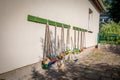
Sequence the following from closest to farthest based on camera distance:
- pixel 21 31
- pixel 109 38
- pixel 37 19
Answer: pixel 21 31 < pixel 37 19 < pixel 109 38

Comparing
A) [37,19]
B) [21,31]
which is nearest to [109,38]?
[37,19]

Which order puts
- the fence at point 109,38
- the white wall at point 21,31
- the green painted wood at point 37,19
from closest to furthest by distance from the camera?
the white wall at point 21,31, the green painted wood at point 37,19, the fence at point 109,38

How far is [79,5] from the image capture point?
8766mm

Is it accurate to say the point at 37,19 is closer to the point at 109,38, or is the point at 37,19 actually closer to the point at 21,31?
the point at 21,31

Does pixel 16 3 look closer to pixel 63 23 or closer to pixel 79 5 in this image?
pixel 63 23

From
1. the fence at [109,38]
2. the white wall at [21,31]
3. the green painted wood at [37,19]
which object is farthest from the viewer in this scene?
the fence at [109,38]

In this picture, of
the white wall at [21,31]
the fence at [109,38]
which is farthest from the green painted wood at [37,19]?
the fence at [109,38]

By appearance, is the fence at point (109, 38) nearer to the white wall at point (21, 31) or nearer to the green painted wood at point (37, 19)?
the white wall at point (21, 31)

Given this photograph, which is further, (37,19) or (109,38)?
(109,38)

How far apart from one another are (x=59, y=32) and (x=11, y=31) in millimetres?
2949

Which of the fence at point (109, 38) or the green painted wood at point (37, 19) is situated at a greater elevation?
the green painted wood at point (37, 19)

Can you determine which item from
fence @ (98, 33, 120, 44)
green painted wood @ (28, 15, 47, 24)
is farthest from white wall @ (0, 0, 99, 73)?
fence @ (98, 33, 120, 44)

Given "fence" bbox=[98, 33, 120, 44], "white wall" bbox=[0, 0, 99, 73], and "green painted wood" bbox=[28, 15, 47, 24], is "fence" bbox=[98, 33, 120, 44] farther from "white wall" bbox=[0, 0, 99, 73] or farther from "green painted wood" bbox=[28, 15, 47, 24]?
"green painted wood" bbox=[28, 15, 47, 24]

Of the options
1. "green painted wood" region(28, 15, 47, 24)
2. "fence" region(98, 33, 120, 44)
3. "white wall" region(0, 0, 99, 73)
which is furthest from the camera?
"fence" region(98, 33, 120, 44)
